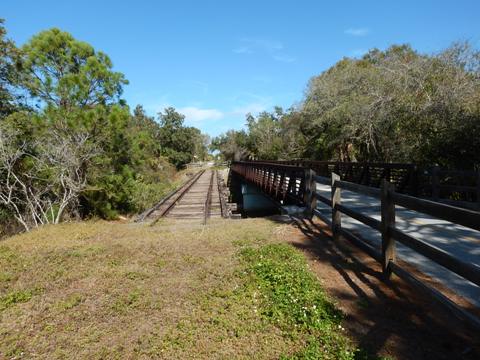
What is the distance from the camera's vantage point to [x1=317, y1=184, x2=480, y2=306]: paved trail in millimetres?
3490

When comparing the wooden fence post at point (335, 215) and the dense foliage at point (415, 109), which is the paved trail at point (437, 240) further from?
the dense foliage at point (415, 109)

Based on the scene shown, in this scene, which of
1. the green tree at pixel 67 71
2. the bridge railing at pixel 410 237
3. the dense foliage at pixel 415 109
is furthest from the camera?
the green tree at pixel 67 71

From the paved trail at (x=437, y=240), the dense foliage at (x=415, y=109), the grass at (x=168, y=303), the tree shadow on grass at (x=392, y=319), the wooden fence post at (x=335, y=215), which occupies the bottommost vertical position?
the grass at (x=168, y=303)

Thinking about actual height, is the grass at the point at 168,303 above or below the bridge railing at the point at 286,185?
below

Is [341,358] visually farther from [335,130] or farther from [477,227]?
[335,130]

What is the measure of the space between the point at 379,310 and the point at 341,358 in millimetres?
943

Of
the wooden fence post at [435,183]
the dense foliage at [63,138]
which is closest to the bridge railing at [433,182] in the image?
the wooden fence post at [435,183]

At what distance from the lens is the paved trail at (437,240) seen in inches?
137

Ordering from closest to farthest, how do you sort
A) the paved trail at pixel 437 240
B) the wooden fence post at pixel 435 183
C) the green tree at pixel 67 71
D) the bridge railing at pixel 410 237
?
the bridge railing at pixel 410 237, the paved trail at pixel 437 240, the wooden fence post at pixel 435 183, the green tree at pixel 67 71

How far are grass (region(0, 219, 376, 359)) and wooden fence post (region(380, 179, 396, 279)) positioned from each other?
941mm

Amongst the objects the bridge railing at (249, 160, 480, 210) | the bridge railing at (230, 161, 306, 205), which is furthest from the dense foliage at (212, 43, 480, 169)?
the bridge railing at (230, 161, 306, 205)

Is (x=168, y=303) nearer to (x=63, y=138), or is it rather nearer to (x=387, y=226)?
(x=387, y=226)

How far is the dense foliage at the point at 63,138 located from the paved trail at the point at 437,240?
9319mm

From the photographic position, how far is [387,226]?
A: 144 inches
